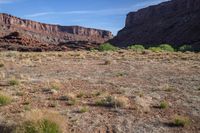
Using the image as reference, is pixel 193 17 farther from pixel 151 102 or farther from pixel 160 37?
pixel 151 102

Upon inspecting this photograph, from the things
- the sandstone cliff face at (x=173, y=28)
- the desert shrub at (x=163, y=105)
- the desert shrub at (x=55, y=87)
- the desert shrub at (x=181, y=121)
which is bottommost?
the desert shrub at (x=181, y=121)

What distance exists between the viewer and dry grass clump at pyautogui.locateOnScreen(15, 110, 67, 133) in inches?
343

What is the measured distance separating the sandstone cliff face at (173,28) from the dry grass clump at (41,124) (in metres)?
69.7

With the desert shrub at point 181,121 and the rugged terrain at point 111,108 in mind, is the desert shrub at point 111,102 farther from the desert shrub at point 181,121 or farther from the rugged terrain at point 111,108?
the desert shrub at point 181,121

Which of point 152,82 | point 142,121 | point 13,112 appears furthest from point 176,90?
point 13,112

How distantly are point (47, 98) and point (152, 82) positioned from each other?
19.7 ft

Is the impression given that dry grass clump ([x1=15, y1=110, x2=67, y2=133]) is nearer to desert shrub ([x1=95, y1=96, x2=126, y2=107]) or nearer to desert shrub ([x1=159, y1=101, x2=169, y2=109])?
desert shrub ([x1=95, y1=96, x2=126, y2=107])

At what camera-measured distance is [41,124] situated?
8805 millimetres

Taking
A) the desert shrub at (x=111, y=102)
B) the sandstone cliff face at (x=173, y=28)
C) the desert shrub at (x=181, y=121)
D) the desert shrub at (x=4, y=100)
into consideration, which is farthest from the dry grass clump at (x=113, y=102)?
the sandstone cliff face at (x=173, y=28)

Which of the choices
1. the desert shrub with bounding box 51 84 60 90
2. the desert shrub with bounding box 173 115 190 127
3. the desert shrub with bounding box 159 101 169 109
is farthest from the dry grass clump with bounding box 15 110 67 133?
the desert shrub with bounding box 51 84 60 90

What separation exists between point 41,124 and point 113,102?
3.70 metres

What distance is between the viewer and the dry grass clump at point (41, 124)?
871 centimetres

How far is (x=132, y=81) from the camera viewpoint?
17.7 meters

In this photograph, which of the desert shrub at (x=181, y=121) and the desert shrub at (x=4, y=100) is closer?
the desert shrub at (x=181, y=121)
